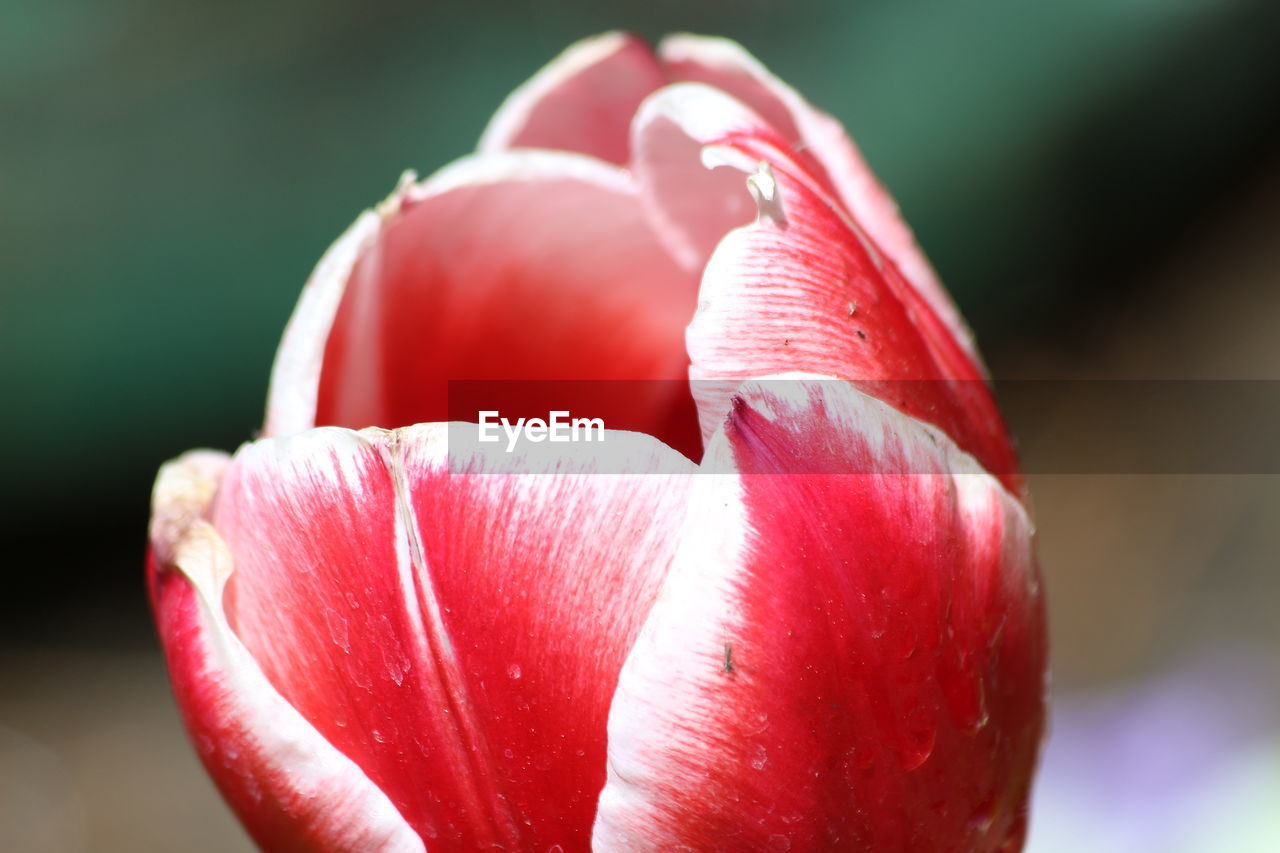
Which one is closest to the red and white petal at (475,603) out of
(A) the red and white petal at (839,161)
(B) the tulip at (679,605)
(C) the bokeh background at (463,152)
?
(B) the tulip at (679,605)

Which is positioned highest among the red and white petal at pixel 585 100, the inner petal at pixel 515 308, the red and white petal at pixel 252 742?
the red and white petal at pixel 585 100

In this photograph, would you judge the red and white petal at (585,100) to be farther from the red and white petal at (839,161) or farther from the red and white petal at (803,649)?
the red and white petal at (803,649)

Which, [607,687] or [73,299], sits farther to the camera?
[73,299]

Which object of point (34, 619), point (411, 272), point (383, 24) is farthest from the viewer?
point (34, 619)

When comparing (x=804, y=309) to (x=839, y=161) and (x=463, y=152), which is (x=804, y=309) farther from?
(x=463, y=152)

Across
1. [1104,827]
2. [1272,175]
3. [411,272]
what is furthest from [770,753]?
[1272,175]

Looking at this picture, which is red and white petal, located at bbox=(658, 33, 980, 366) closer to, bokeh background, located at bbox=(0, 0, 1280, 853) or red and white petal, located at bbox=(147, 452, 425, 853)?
red and white petal, located at bbox=(147, 452, 425, 853)

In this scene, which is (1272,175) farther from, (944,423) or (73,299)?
(73,299)
